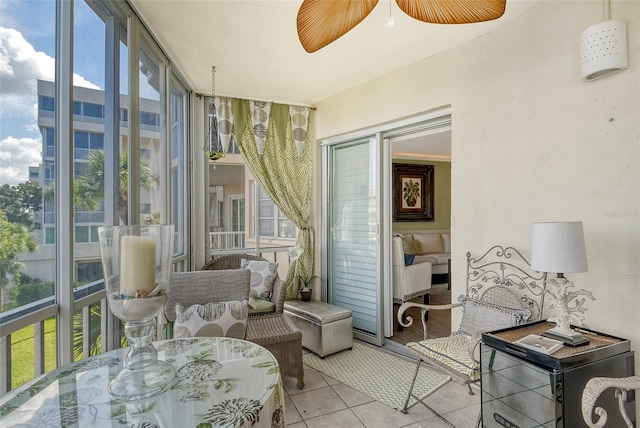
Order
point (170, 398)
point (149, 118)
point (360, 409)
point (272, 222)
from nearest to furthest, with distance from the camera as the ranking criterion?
point (170, 398)
point (360, 409)
point (149, 118)
point (272, 222)

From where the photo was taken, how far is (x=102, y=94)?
186cm

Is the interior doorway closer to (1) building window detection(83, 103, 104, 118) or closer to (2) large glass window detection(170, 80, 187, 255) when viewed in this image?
(2) large glass window detection(170, 80, 187, 255)

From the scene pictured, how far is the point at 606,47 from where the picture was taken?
1743 mm

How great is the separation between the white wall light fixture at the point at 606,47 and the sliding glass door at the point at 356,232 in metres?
1.81

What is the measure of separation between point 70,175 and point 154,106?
4.21ft

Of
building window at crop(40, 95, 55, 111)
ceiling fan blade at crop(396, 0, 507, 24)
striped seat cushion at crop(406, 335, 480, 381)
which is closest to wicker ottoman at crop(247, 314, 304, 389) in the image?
striped seat cushion at crop(406, 335, 480, 381)

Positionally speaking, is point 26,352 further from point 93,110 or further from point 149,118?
point 149,118

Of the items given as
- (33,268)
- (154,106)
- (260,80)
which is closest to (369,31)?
(260,80)

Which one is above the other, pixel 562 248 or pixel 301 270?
pixel 562 248

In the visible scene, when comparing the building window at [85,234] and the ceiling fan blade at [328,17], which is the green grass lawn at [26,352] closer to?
the building window at [85,234]

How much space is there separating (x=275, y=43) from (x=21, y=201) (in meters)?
1.96

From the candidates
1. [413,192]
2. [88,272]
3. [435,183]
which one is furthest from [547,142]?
[435,183]

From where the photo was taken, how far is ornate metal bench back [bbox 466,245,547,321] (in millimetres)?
2156

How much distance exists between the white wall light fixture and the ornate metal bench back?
1.13 meters
